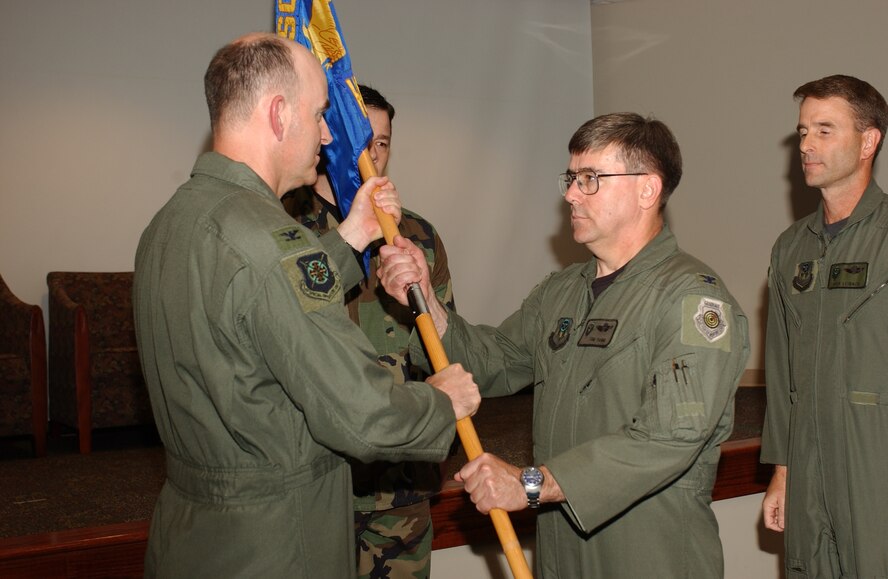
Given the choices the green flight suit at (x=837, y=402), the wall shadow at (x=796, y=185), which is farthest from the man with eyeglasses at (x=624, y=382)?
the wall shadow at (x=796, y=185)

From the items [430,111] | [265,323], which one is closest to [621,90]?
[430,111]

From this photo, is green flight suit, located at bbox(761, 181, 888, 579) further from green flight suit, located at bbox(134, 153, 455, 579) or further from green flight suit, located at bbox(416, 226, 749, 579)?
green flight suit, located at bbox(134, 153, 455, 579)

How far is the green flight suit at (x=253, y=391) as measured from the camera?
5.05 feet

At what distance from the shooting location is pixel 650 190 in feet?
6.80

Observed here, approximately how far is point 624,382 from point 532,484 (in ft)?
1.00

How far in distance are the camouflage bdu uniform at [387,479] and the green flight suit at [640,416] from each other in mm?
502

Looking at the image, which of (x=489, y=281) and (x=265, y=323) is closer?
(x=265, y=323)

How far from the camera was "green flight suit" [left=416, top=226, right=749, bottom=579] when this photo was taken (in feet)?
6.05

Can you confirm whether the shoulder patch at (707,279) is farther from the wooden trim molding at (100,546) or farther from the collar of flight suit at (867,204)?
the wooden trim molding at (100,546)

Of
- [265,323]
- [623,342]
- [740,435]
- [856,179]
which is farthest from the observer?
[740,435]

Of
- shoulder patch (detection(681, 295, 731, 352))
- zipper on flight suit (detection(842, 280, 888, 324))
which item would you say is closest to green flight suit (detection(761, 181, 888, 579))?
zipper on flight suit (detection(842, 280, 888, 324))

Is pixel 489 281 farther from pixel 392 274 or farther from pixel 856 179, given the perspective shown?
pixel 392 274

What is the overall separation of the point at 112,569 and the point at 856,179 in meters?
2.58

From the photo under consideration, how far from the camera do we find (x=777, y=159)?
6238mm
